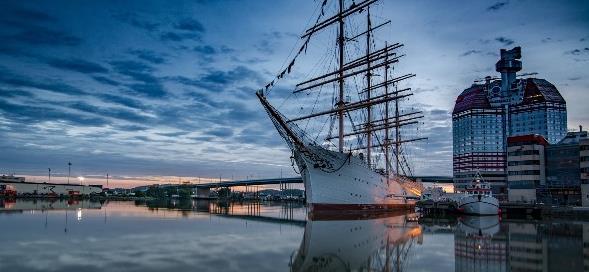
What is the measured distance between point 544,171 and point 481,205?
38735mm

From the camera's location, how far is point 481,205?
6356 cm

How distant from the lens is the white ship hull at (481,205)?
63719mm

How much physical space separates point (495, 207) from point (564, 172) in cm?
3401

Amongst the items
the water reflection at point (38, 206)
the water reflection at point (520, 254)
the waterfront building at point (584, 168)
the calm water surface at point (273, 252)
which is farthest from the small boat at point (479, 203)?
the water reflection at point (38, 206)

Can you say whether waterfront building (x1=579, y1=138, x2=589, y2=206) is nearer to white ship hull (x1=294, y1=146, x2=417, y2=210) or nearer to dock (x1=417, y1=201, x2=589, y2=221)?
dock (x1=417, y1=201, x2=589, y2=221)

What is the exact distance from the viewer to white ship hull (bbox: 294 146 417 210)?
5238 cm

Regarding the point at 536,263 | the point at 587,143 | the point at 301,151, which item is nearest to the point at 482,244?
the point at 536,263

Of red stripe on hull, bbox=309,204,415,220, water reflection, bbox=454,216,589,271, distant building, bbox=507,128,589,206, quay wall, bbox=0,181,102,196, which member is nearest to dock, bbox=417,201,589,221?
red stripe on hull, bbox=309,204,415,220

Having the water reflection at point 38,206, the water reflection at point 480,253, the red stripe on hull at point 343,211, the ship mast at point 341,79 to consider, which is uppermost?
the ship mast at point 341,79

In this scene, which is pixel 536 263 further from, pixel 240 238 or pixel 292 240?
pixel 240 238

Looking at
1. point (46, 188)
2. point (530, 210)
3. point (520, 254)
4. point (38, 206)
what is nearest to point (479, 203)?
point (530, 210)

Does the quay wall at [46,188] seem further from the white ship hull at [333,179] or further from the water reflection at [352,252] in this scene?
the water reflection at [352,252]

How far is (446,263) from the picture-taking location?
19.1m

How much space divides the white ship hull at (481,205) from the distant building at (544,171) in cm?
2874
